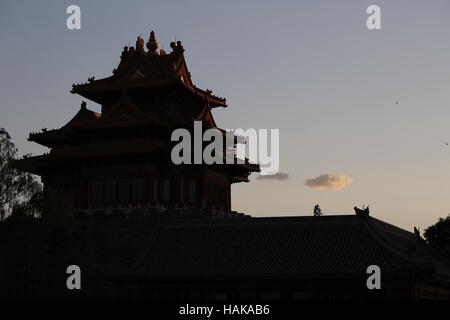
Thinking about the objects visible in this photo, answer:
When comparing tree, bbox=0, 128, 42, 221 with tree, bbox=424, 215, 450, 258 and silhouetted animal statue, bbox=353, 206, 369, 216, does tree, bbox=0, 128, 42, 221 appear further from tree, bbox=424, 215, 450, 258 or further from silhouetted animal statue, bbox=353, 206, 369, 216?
tree, bbox=424, 215, 450, 258

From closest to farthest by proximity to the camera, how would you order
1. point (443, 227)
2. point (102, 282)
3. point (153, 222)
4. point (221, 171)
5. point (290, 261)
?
point (290, 261)
point (102, 282)
point (153, 222)
point (221, 171)
point (443, 227)

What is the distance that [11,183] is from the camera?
36.5 meters

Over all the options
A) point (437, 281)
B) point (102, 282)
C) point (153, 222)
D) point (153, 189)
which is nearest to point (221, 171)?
point (153, 189)

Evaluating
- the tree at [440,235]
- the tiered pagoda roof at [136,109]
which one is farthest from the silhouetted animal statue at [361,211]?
the tree at [440,235]

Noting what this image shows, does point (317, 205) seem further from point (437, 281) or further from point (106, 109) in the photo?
point (437, 281)

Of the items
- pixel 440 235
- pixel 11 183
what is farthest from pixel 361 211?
pixel 440 235

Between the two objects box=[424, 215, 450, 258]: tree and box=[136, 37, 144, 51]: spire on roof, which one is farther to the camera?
box=[424, 215, 450, 258]: tree

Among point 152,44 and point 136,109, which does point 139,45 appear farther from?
point 136,109

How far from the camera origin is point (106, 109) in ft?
183

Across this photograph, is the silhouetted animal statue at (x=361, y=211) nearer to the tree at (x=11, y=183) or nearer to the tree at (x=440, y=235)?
the tree at (x=11, y=183)

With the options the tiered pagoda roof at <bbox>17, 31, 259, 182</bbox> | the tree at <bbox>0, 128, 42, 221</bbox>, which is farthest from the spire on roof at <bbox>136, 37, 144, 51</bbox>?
the tree at <bbox>0, 128, 42, 221</bbox>

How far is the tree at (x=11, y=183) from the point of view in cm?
3625

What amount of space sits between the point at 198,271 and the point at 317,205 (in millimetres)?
57968

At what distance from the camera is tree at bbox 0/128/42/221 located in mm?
36250
